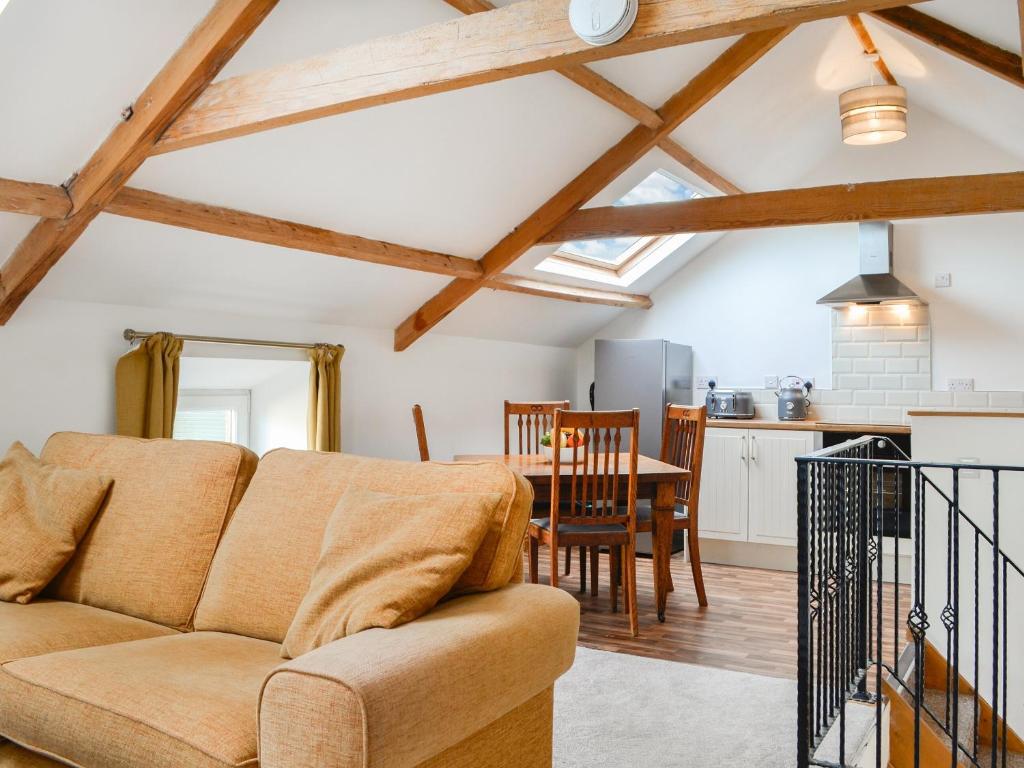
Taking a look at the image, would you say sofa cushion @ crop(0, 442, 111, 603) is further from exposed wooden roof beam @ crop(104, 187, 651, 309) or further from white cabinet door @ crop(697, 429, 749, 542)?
white cabinet door @ crop(697, 429, 749, 542)

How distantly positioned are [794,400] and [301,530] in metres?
4.72

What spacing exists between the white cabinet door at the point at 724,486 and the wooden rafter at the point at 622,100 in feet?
5.87

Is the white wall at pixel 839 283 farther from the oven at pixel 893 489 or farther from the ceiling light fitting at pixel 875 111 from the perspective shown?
the ceiling light fitting at pixel 875 111

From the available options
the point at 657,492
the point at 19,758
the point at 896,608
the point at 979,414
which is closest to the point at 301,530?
the point at 19,758

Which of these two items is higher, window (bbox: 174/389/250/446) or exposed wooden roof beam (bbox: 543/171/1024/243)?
exposed wooden roof beam (bbox: 543/171/1024/243)

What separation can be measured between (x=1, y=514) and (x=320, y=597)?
1397 millimetres

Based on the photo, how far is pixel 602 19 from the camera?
2.26 m

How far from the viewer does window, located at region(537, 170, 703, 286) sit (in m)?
6.12

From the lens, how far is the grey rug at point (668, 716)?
2762 mm

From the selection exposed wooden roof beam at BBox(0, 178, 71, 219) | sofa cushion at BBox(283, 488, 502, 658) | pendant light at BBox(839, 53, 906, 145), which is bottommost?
sofa cushion at BBox(283, 488, 502, 658)

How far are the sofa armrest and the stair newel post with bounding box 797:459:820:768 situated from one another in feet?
3.03

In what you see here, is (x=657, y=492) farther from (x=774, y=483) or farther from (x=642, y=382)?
(x=642, y=382)

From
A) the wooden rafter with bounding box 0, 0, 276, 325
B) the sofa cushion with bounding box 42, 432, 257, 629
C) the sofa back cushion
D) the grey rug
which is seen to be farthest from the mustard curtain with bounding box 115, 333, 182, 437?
the grey rug

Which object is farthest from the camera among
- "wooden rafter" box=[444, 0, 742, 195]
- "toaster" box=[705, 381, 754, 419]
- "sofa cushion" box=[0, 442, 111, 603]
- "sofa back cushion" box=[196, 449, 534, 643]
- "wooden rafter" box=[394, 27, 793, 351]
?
"toaster" box=[705, 381, 754, 419]
